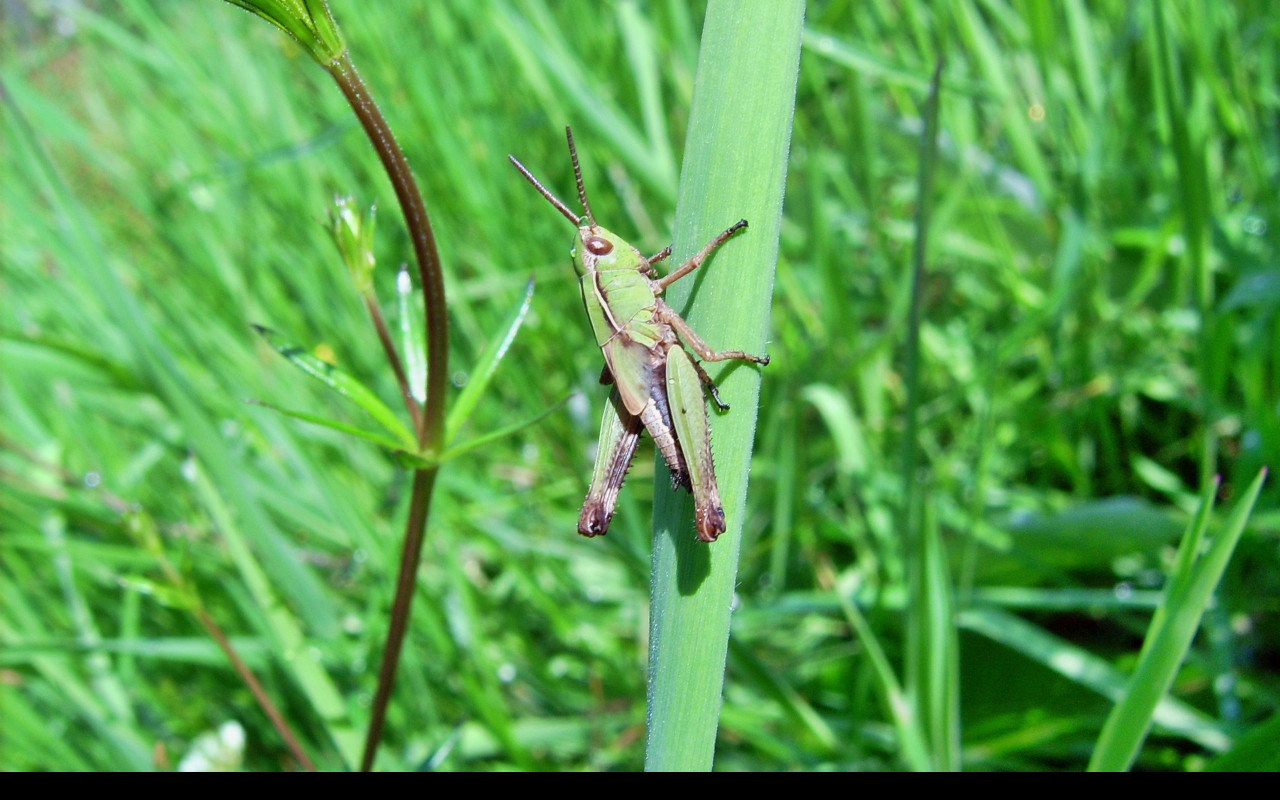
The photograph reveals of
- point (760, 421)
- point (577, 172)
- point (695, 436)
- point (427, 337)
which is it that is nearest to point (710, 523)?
point (695, 436)

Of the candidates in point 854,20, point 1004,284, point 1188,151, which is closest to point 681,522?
point 1188,151

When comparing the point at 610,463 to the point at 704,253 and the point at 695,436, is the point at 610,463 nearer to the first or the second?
the point at 695,436

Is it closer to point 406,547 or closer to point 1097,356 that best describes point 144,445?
point 406,547

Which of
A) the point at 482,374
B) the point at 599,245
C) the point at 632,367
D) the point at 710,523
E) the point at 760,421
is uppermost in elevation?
the point at 760,421

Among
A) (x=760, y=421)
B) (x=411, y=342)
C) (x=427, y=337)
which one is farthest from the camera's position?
(x=760, y=421)

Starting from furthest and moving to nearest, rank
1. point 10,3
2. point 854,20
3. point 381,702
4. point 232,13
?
point 10,3 → point 232,13 → point 854,20 → point 381,702

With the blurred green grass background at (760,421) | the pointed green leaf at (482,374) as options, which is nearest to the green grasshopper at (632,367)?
the pointed green leaf at (482,374)
